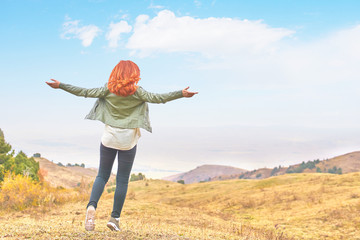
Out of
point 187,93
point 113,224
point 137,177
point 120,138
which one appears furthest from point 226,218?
point 137,177

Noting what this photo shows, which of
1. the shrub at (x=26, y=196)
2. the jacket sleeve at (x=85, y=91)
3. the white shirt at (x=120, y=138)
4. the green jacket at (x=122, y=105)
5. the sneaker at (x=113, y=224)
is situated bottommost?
the sneaker at (x=113, y=224)

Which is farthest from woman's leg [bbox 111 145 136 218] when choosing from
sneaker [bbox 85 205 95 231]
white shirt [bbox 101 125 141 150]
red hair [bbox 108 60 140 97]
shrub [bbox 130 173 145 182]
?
shrub [bbox 130 173 145 182]

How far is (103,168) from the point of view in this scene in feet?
18.8

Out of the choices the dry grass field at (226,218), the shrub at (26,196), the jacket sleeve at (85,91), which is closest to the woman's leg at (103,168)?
the dry grass field at (226,218)

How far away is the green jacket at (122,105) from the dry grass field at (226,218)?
1.88m

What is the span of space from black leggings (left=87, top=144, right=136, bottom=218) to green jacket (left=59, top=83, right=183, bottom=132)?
0.46m

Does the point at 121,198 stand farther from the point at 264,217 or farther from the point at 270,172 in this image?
the point at 270,172

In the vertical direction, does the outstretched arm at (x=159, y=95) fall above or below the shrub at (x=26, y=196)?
above

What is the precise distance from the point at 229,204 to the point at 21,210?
37.8 feet

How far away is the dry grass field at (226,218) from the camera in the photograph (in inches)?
265

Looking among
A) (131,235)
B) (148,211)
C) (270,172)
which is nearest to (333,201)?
(148,211)

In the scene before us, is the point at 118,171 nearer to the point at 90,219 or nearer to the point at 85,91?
the point at 90,219

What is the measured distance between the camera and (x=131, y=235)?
5.61 m

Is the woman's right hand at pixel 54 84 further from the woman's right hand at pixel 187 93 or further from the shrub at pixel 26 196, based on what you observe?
the shrub at pixel 26 196
